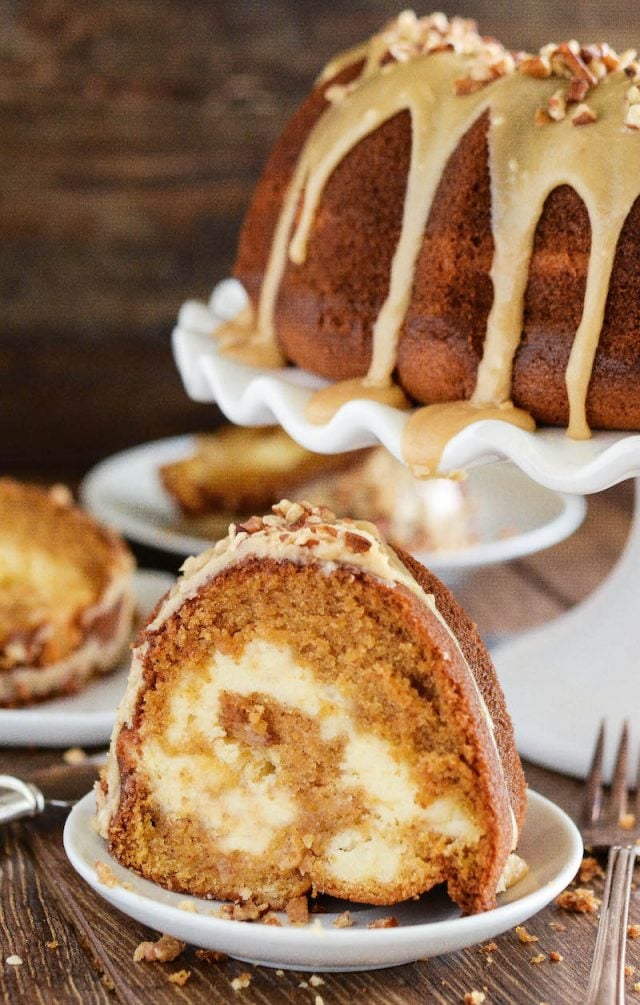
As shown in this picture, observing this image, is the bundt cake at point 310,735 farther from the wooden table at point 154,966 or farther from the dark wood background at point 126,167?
the dark wood background at point 126,167

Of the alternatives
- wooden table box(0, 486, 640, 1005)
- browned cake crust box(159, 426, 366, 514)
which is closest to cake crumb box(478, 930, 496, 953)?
wooden table box(0, 486, 640, 1005)

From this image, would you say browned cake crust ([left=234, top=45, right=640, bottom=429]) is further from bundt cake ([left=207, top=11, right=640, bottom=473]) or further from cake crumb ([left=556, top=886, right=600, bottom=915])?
cake crumb ([left=556, top=886, right=600, bottom=915])

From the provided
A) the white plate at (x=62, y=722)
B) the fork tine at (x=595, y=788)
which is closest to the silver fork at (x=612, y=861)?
the fork tine at (x=595, y=788)

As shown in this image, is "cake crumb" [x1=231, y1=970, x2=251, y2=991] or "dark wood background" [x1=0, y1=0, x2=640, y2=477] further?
"dark wood background" [x1=0, y1=0, x2=640, y2=477]

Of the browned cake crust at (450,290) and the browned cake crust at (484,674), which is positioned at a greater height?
the browned cake crust at (450,290)

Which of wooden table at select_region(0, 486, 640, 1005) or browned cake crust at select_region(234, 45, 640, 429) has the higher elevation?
browned cake crust at select_region(234, 45, 640, 429)
